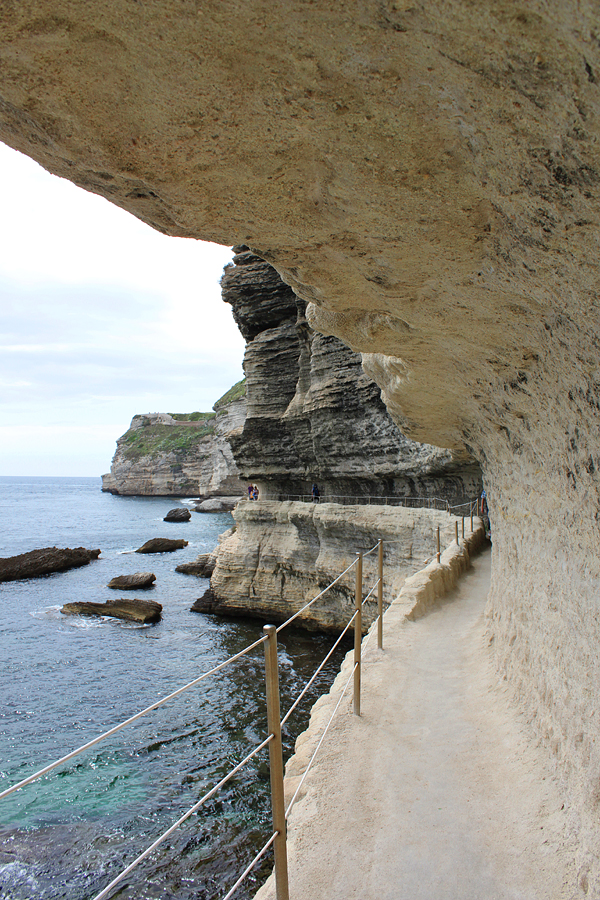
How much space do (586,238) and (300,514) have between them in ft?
55.7

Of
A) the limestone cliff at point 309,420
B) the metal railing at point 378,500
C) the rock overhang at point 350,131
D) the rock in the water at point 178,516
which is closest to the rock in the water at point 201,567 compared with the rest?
the limestone cliff at point 309,420

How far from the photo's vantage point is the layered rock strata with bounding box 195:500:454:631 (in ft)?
49.8

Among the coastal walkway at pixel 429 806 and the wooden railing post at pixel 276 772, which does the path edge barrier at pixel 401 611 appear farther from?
the wooden railing post at pixel 276 772

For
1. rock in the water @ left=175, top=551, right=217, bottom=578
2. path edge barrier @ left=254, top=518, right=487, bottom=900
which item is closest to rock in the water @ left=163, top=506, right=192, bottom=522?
rock in the water @ left=175, top=551, right=217, bottom=578

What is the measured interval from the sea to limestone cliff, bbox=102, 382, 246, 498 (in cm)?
5547

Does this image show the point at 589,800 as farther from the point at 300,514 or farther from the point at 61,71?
the point at 300,514

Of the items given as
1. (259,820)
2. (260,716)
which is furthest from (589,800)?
(260,716)

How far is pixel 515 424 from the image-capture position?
151 inches

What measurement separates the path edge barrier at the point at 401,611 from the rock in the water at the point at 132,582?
54.6 feet

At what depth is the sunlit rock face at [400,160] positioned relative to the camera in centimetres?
144

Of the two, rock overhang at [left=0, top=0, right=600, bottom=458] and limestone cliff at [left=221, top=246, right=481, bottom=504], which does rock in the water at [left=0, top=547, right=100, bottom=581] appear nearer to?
limestone cliff at [left=221, top=246, right=481, bottom=504]

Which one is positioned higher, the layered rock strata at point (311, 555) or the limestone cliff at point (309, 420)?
the limestone cliff at point (309, 420)

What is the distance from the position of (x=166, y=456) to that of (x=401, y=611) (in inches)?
3315

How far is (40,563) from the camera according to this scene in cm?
2903
